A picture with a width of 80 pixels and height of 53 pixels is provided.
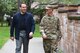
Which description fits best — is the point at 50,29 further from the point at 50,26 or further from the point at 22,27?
the point at 22,27

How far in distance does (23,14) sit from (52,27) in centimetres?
126

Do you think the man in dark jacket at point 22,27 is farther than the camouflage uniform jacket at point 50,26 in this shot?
Yes

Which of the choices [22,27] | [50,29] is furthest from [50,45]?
[22,27]

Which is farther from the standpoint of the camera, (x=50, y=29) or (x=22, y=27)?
(x=22, y=27)

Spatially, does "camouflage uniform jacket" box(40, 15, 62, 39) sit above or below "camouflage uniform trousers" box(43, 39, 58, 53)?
above

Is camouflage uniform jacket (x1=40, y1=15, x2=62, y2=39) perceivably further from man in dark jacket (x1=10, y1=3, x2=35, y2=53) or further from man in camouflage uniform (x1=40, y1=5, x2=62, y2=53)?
man in dark jacket (x1=10, y1=3, x2=35, y2=53)

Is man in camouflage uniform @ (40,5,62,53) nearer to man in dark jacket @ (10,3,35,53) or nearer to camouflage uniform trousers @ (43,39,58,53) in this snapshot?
camouflage uniform trousers @ (43,39,58,53)

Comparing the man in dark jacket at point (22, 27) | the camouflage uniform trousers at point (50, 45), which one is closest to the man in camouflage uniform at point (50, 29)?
the camouflage uniform trousers at point (50, 45)

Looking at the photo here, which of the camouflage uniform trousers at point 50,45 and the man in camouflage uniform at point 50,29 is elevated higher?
the man in camouflage uniform at point 50,29

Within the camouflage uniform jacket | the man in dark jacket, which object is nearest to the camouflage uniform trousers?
the camouflage uniform jacket

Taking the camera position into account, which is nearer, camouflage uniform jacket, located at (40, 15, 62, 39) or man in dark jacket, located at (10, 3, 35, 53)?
camouflage uniform jacket, located at (40, 15, 62, 39)

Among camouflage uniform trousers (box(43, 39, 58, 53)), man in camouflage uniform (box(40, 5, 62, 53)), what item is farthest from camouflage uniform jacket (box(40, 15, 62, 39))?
camouflage uniform trousers (box(43, 39, 58, 53))

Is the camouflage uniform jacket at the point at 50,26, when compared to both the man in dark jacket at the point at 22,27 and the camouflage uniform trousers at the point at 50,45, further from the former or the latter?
the man in dark jacket at the point at 22,27

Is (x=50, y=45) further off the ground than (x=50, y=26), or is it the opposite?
(x=50, y=26)
